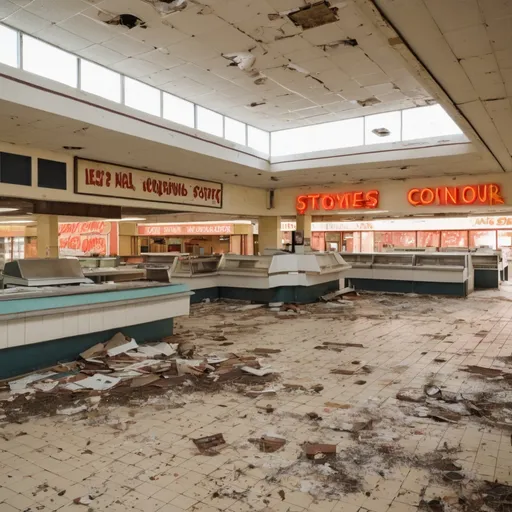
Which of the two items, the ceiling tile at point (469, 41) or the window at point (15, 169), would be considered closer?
the ceiling tile at point (469, 41)

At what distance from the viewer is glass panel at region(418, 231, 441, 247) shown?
20906 millimetres

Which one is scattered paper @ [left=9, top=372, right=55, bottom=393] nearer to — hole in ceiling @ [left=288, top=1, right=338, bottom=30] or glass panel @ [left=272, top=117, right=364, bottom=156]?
hole in ceiling @ [left=288, top=1, right=338, bottom=30]

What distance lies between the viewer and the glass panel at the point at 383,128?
8.59 metres

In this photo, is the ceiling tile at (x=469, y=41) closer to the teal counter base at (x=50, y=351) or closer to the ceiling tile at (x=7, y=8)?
the ceiling tile at (x=7, y=8)

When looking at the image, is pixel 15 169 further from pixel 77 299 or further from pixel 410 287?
pixel 410 287

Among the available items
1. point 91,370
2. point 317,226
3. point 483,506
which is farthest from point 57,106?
point 317,226

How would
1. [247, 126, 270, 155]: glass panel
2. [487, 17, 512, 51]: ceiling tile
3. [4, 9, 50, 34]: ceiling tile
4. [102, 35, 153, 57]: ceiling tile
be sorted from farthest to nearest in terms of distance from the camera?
[247, 126, 270, 155]: glass panel
[102, 35, 153, 57]: ceiling tile
[4, 9, 50, 34]: ceiling tile
[487, 17, 512, 51]: ceiling tile

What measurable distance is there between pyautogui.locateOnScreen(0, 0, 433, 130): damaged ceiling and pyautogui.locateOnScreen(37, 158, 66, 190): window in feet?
7.35

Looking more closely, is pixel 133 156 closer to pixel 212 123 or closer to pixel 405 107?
pixel 212 123

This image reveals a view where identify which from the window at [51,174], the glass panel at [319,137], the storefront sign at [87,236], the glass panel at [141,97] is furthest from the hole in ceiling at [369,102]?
the storefront sign at [87,236]

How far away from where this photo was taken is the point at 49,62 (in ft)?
18.8

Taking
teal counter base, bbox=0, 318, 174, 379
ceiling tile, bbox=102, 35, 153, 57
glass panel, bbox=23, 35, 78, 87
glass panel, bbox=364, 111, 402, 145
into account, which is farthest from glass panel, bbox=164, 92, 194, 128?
teal counter base, bbox=0, 318, 174, 379

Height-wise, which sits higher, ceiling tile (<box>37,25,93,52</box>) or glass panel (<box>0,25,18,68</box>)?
ceiling tile (<box>37,25,93,52</box>)

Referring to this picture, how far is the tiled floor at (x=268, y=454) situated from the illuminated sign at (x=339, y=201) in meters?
6.69
